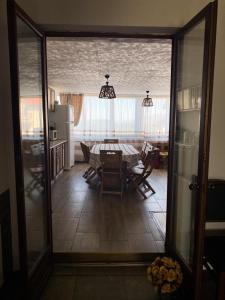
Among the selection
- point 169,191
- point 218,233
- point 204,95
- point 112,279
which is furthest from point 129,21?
point 112,279

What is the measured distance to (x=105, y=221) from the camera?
335cm

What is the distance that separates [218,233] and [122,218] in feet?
5.27

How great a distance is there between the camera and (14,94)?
1479 mm

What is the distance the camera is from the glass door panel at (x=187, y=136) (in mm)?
1821

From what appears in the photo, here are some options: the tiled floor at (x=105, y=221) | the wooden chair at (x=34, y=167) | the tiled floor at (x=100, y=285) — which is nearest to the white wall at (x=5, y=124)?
the wooden chair at (x=34, y=167)

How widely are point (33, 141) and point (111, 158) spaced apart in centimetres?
237

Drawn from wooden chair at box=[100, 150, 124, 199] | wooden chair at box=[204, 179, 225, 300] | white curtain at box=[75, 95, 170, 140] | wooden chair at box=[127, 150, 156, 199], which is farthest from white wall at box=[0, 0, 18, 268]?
white curtain at box=[75, 95, 170, 140]

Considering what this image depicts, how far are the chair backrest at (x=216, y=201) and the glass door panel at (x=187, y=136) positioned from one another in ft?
0.54

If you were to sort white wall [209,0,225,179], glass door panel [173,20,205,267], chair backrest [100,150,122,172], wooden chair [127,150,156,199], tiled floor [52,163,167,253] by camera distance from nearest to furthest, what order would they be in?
glass door panel [173,20,205,267], white wall [209,0,225,179], tiled floor [52,163,167,253], chair backrest [100,150,122,172], wooden chair [127,150,156,199]

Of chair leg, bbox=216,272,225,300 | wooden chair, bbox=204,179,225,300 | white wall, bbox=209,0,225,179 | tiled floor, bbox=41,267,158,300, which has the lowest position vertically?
tiled floor, bbox=41,267,158,300

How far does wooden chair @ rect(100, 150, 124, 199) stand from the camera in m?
4.18

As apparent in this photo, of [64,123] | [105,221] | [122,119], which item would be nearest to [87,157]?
[64,123]

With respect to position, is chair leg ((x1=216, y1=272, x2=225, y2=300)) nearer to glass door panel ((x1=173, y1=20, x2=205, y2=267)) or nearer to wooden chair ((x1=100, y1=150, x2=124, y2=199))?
glass door panel ((x1=173, y1=20, x2=205, y2=267))

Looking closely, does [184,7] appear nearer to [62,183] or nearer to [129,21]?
[129,21]
